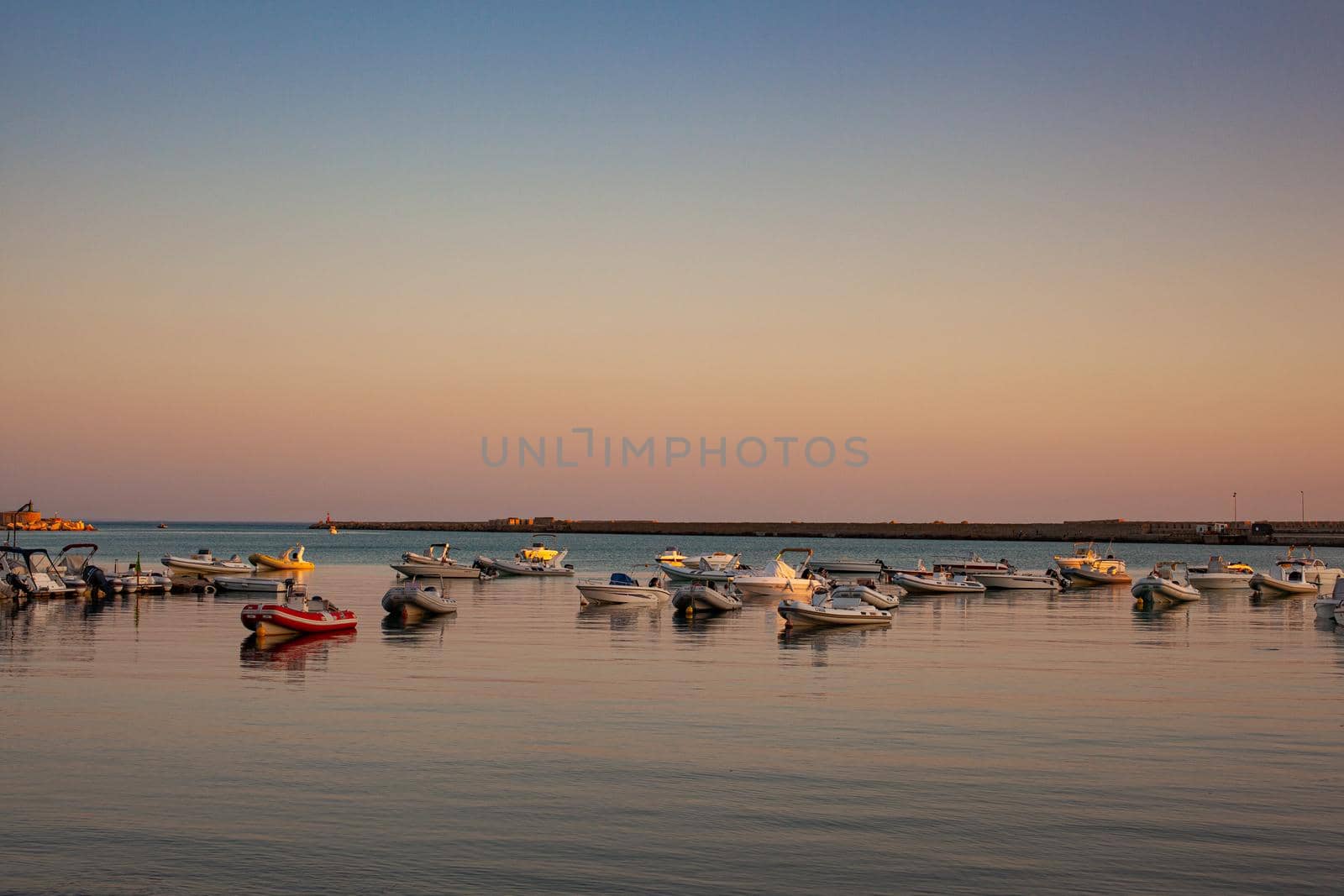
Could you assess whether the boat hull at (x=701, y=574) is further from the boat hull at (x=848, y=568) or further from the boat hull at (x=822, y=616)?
the boat hull at (x=848, y=568)

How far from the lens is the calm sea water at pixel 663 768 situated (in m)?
15.5

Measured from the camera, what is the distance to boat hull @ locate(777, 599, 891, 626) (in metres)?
52.4

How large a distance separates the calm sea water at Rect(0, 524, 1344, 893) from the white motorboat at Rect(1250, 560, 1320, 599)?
4296 centimetres

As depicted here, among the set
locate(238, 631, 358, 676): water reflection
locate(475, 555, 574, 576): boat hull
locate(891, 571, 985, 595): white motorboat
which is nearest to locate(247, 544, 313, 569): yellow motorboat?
locate(475, 555, 574, 576): boat hull

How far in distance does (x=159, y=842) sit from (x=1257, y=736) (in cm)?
2160


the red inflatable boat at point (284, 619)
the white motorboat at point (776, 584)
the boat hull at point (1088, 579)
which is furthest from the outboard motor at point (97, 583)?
the boat hull at point (1088, 579)

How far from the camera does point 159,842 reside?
54.0 ft

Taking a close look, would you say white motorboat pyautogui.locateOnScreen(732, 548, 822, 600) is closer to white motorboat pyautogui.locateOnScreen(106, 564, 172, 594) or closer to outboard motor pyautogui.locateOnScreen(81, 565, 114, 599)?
white motorboat pyautogui.locateOnScreen(106, 564, 172, 594)

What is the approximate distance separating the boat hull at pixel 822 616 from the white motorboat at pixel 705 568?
65.4 ft

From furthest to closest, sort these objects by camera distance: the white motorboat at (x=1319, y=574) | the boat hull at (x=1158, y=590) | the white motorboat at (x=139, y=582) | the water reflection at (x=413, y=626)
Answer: the white motorboat at (x=1319, y=574) < the white motorboat at (x=139, y=582) < the boat hull at (x=1158, y=590) < the water reflection at (x=413, y=626)

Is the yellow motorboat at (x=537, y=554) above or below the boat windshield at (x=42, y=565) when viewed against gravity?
below

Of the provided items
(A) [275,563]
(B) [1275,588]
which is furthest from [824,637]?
(A) [275,563]

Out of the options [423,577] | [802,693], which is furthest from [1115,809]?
[423,577]

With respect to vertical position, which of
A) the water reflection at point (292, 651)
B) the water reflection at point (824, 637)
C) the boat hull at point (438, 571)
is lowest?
the boat hull at point (438, 571)
